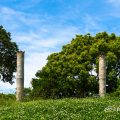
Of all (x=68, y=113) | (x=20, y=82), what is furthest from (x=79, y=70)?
(x=68, y=113)

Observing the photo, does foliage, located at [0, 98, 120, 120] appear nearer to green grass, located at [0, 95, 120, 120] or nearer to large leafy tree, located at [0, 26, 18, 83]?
green grass, located at [0, 95, 120, 120]

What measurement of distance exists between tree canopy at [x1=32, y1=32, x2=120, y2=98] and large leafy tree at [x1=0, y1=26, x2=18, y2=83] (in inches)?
147

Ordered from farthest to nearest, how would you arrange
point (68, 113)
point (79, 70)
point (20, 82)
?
point (79, 70) → point (20, 82) → point (68, 113)

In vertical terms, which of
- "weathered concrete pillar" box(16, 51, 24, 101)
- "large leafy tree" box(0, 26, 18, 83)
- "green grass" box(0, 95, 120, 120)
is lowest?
"green grass" box(0, 95, 120, 120)

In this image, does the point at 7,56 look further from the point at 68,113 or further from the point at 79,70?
the point at 68,113

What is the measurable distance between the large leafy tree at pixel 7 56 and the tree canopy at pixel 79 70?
373 cm

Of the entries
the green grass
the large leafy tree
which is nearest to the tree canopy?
the large leafy tree

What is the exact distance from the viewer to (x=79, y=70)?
161 feet

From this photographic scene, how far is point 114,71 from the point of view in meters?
48.9

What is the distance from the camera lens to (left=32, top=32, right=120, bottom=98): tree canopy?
4866cm

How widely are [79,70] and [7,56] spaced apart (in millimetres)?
8963

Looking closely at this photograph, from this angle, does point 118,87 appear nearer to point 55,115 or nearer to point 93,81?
point 93,81

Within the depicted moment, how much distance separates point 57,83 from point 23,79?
697 cm

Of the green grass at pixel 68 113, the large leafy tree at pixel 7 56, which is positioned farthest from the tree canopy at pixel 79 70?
the green grass at pixel 68 113
